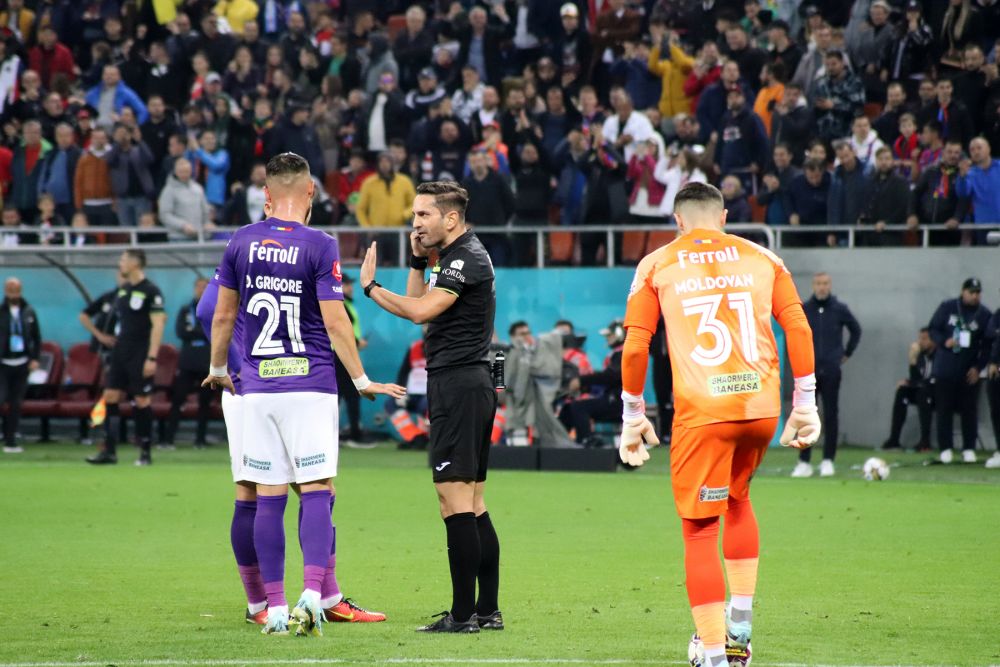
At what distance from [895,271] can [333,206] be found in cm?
860

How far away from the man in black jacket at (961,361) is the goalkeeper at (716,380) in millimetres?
12761

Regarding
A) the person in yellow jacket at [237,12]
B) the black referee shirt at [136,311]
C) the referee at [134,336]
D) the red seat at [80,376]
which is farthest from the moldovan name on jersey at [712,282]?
the person in yellow jacket at [237,12]

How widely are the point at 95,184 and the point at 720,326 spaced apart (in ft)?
60.1

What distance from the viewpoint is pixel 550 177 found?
22172 millimetres

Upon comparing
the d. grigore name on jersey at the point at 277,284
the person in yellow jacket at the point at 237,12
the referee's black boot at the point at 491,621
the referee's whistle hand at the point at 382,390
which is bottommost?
the referee's black boot at the point at 491,621

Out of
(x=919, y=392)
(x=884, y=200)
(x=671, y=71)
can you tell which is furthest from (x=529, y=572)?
(x=671, y=71)

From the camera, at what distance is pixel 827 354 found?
18.0m

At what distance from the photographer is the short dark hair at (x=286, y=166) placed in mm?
7855

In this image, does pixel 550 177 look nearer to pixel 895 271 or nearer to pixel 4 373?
pixel 895 271

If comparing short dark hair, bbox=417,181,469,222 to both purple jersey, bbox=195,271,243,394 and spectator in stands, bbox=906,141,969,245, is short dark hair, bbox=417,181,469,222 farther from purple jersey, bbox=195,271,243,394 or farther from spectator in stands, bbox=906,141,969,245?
spectator in stands, bbox=906,141,969,245

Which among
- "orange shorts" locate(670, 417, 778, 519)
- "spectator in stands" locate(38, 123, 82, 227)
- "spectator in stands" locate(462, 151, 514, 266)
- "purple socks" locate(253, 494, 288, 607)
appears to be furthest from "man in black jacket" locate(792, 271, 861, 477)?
"spectator in stands" locate(38, 123, 82, 227)

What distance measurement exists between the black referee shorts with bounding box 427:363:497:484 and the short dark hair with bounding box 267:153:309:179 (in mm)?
1325

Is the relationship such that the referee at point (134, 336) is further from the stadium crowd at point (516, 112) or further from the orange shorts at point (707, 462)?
the orange shorts at point (707, 462)

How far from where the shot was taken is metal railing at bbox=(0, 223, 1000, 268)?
2038 cm
